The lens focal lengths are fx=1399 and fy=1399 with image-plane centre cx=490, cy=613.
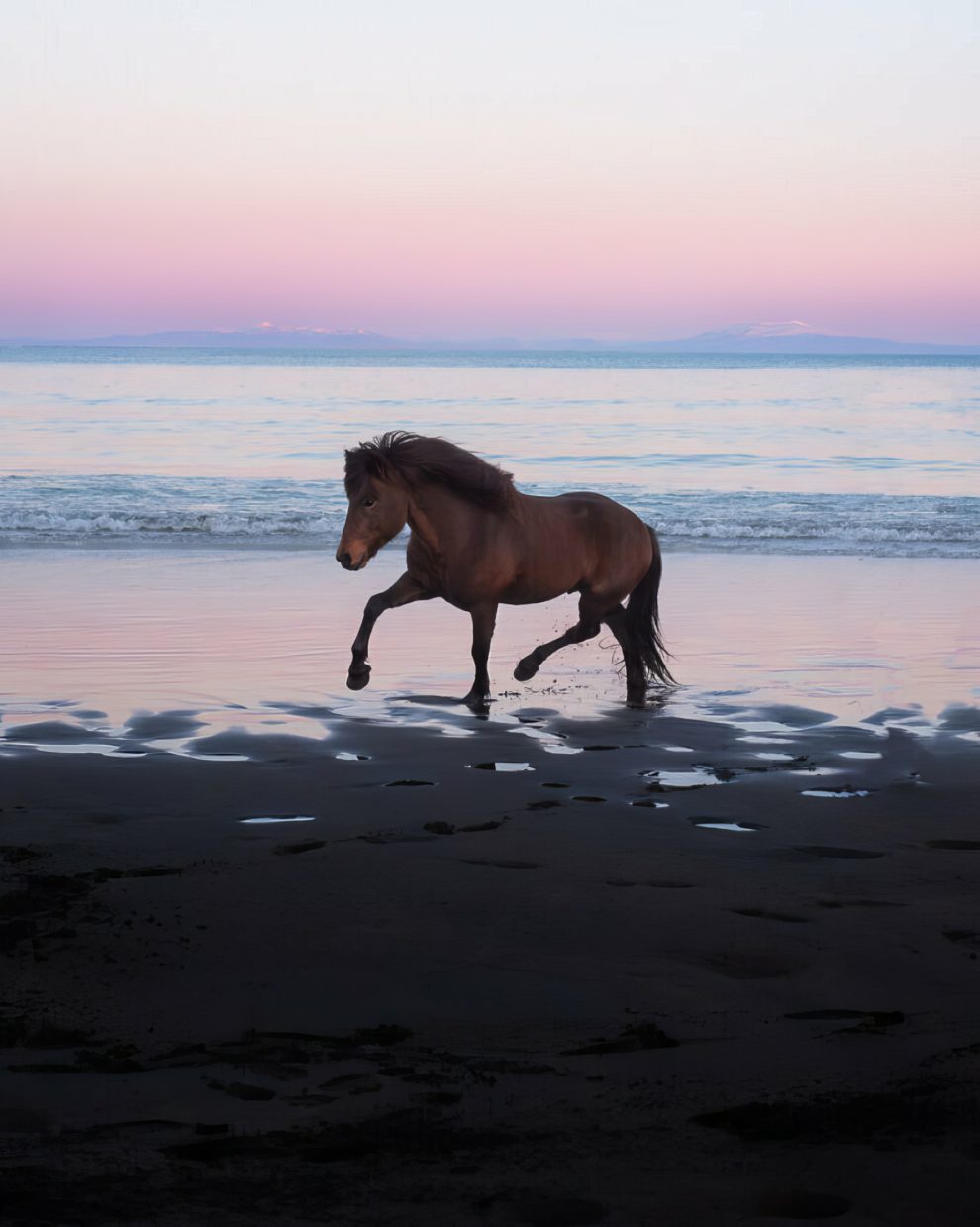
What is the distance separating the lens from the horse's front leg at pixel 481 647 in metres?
7.48

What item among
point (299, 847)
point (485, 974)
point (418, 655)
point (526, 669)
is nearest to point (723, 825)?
point (299, 847)

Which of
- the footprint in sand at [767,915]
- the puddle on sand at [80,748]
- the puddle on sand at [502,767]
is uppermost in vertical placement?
the footprint in sand at [767,915]

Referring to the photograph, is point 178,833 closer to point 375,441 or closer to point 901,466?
point 375,441

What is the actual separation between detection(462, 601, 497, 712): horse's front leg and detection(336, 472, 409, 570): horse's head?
0.69 meters

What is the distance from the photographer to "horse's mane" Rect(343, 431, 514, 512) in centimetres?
724

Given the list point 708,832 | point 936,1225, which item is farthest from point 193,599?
point 936,1225

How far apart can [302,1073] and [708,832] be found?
2303mm

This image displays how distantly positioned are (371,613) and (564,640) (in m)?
1.14

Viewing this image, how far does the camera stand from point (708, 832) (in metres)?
5.00

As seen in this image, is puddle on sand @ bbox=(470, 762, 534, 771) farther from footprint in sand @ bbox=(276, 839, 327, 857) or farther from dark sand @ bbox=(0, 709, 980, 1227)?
footprint in sand @ bbox=(276, 839, 327, 857)

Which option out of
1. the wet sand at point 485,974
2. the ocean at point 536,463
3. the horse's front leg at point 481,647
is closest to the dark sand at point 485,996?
the wet sand at point 485,974

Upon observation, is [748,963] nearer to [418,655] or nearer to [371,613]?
[371,613]

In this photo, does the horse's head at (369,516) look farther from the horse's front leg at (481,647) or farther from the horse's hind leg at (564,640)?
the horse's hind leg at (564,640)

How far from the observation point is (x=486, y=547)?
7.52 metres
